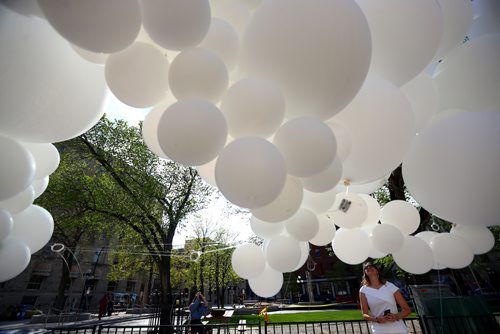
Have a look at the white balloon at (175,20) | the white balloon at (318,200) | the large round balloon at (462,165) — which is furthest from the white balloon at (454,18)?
the white balloon at (175,20)

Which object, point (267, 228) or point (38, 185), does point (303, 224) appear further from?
point (38, 185)

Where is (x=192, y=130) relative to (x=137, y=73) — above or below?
below

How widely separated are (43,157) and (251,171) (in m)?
2.02

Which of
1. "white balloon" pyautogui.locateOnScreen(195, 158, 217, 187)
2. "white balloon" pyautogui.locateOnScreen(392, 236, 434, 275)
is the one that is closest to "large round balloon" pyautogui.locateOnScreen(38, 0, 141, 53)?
"white balloon" pyautogui.locateOnScreen(195, 158, 217, 187)

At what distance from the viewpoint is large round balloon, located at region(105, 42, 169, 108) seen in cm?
149

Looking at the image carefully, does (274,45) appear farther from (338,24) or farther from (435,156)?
(435,156)

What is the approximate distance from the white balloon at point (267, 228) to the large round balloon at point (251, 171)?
45.6 inches

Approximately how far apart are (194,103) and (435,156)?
1.56m

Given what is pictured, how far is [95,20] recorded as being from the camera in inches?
Result: 42.5

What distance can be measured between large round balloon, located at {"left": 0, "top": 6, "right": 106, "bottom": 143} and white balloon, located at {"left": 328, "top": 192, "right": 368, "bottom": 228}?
7.23 feet

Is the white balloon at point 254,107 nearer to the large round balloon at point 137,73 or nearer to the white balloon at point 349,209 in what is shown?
the large round balloon at point 137,73

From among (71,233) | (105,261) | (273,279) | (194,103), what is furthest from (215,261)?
(194,103)

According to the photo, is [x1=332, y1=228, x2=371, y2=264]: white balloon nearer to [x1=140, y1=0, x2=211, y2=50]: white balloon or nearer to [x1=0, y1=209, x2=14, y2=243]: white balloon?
[x1=140, y1=0, x2=211, y2=50]: white balloon

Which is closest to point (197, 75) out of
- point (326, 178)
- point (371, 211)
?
point (326, 178)
